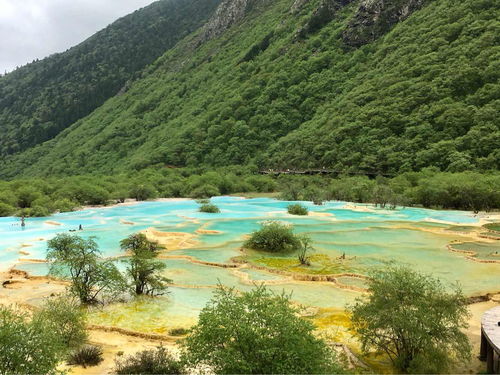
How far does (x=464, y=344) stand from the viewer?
12.5 metres

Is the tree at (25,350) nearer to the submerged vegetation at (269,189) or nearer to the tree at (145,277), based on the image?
the tree at (145,277)

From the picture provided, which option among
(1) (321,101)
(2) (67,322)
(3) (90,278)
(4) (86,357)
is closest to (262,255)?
(3) (90,278)

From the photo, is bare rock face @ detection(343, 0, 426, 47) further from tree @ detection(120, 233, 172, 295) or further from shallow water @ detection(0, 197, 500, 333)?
tree @ detection(120, 233, 172, 295)

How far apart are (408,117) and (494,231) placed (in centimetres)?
5355

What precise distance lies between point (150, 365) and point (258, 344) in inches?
180

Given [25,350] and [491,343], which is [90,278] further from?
[491,343]

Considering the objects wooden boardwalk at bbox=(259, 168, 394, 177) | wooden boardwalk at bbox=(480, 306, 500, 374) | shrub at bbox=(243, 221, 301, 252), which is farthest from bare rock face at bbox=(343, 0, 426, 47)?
wooden boardwalk at bbox=(480, 306, 500, 374)

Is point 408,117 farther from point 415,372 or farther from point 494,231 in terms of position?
point 415,372

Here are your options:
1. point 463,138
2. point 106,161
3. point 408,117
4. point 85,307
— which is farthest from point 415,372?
point 106,161

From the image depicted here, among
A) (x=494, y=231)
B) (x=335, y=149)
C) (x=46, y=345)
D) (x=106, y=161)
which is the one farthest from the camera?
(x=106, y=161)

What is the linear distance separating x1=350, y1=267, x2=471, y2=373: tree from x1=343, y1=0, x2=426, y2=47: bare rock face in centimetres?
13555

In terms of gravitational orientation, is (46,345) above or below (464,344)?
above

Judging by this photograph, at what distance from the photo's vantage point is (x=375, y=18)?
443 feet

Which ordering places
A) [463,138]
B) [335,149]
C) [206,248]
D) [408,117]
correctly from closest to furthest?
[206,248] → [463,138] → [408,117] → [335,149]
